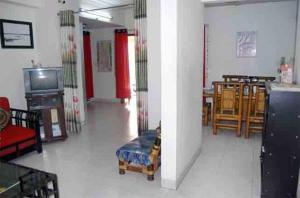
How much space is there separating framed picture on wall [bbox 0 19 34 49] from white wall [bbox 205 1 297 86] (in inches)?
145

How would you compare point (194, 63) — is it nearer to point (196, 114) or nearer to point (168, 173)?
point (196, 114)

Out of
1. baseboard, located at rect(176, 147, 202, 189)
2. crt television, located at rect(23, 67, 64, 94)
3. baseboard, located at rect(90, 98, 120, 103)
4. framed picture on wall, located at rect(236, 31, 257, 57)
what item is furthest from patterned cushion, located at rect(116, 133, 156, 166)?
baseboard, located at rect(90, 98, 120, 103)

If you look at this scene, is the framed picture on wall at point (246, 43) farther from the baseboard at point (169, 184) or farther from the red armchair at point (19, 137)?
the red armchair at point (19, 137)

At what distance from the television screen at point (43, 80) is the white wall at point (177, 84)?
240 cm

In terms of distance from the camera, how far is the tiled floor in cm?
277

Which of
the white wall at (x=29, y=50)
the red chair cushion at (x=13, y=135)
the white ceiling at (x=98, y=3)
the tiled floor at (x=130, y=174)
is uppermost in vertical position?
the white ceiling at (x=98, y=3)

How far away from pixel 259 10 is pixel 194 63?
9.88ft

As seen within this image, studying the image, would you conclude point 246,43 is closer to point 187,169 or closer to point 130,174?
point 187,169

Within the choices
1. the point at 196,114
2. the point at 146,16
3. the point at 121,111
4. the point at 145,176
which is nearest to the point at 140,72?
the point at 146,16

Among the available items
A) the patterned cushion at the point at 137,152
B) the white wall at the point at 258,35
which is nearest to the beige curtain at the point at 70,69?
the patterned cushion at the point at 137,152

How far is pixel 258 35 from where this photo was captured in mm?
5438

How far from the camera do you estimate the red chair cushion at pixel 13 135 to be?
11.2 feet

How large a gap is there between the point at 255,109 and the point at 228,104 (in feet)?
1.46

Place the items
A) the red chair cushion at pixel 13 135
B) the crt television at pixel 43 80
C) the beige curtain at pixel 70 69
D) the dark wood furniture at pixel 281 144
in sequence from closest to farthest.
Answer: the dark wood furniture at pixel 281 144
the red chair cushion at pixel 13 135
the crt television at pixel 43 80
the beige curtain at pixel 70 69
